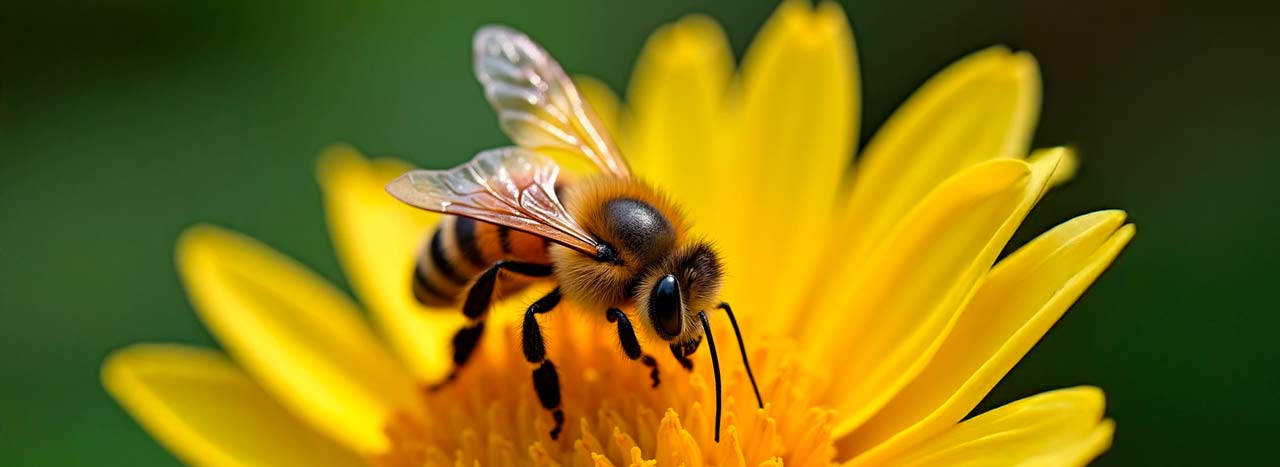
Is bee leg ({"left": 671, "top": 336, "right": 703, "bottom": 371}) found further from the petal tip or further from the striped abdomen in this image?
the petal tip

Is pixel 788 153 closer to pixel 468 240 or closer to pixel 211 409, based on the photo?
pixel 468 240

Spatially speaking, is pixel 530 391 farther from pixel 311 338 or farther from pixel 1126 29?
pixel 1126 29

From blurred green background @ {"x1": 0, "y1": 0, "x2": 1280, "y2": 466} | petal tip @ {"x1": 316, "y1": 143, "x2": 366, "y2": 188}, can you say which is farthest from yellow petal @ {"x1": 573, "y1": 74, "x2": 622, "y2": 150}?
petal tip @ {"x1": 316, "y1": 143, "x2": 366, "y2": 188}

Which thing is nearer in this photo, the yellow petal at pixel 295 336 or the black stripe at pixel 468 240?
the black stripe at pixel 468 240

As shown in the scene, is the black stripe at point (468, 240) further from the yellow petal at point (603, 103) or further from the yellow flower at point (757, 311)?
the yellow petal at point (603, 103)

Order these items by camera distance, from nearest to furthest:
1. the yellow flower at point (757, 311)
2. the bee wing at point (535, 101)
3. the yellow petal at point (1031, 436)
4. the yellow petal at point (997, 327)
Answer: the yellow petal at point (1031, 436) < the yellow petal at point (997, 327) < the yellow flower at point (757, 311) < the bee wing at point (535, 101)

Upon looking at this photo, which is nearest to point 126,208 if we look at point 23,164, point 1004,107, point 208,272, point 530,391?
point 23,164

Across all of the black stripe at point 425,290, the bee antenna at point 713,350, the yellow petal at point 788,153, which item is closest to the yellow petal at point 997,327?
the bee antenna at point 713,350
